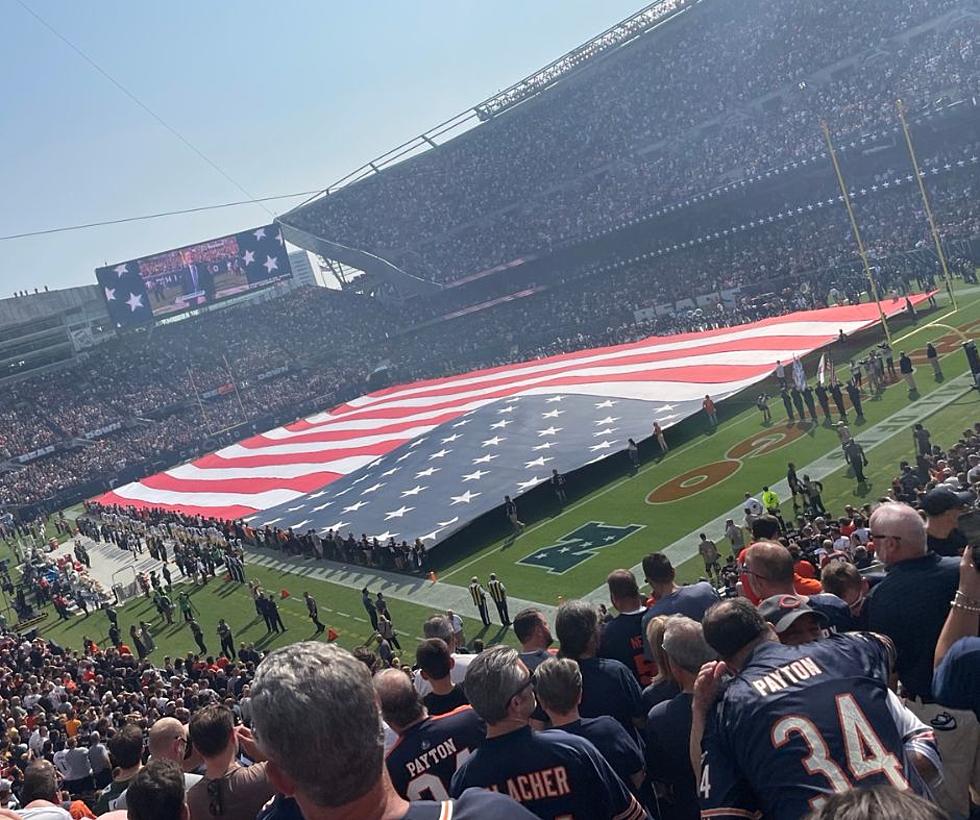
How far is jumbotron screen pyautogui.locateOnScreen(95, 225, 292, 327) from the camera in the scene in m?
68.6

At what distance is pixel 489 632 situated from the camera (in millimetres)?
19672

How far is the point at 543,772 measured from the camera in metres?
3.72

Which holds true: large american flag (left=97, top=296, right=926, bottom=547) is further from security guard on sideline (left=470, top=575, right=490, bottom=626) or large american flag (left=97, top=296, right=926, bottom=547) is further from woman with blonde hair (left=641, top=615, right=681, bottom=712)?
woman with blonde hair (left=641, top=615, right=681, bottom=712)

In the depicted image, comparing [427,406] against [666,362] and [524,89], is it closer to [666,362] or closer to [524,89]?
[666,362]

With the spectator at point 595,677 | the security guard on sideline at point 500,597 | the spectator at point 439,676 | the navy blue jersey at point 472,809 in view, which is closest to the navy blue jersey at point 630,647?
the spectator at point 595,677

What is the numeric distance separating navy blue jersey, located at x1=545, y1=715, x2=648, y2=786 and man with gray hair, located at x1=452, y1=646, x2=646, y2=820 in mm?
436

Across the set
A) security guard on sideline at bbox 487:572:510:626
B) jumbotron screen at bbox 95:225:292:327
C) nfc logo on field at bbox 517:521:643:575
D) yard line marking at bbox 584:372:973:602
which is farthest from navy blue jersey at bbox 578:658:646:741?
jumbotron screen at bbox 95:225:292:327

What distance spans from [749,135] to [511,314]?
68.0 feet

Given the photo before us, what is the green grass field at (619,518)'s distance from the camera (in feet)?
68.5

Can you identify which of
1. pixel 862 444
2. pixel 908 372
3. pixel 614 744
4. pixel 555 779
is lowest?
pixel 862 444

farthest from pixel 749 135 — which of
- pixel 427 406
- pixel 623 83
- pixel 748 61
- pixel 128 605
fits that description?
pixel 128 605

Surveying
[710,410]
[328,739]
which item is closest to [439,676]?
[328,739]

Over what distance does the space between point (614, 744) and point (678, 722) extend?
323 millimetres

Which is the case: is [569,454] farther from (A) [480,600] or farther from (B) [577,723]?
(B) [577,723]
